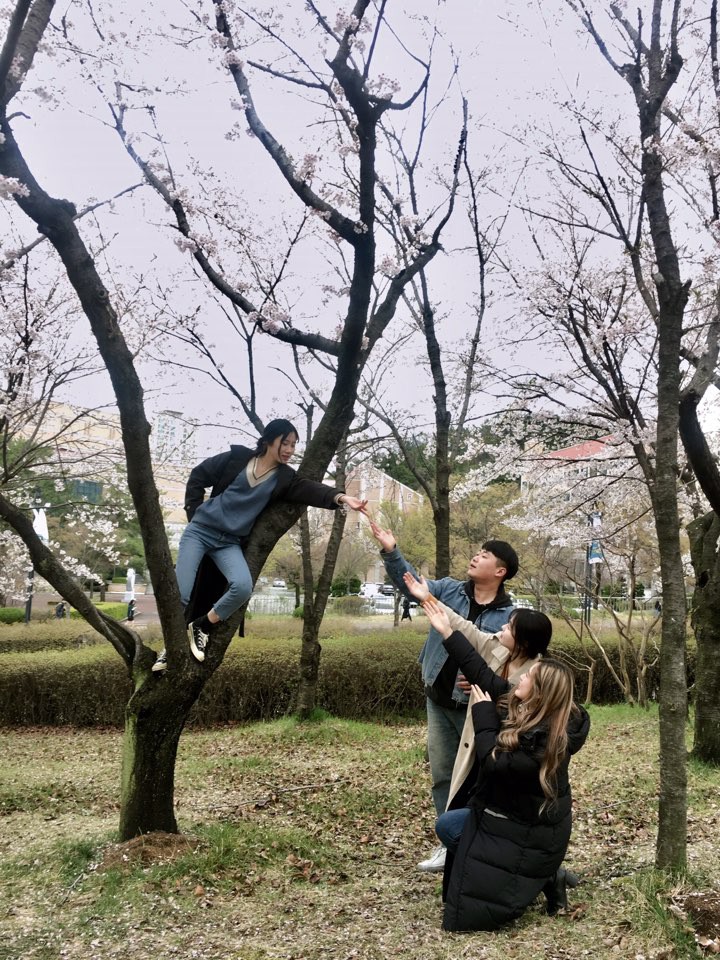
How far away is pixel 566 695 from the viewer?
250 cm

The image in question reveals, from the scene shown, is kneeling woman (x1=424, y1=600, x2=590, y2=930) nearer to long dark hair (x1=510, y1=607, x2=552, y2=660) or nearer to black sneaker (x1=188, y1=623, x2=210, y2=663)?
long dark hair (x1=510, y1=607, x2=552, y2=660)

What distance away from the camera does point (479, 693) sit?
272cm

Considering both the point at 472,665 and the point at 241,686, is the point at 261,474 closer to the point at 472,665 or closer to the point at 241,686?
the point at 472,665

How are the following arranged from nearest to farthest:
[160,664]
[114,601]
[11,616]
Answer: [160,664] → [11,616] → [114,601]

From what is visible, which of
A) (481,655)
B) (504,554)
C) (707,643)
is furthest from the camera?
(707,643)

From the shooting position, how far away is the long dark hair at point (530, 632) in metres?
2.74

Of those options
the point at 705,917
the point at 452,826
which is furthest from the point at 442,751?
the point at 705,917

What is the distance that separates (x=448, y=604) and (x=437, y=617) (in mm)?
482

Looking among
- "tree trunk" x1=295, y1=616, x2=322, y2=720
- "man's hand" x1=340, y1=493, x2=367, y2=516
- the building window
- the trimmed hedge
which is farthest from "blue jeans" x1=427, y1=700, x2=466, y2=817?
the building window

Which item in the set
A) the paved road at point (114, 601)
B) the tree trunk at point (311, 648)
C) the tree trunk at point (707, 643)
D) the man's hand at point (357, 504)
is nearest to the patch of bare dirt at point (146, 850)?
the man's hand at point (357, 504)

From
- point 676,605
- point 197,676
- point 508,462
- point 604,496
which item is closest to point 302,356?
point 508,462

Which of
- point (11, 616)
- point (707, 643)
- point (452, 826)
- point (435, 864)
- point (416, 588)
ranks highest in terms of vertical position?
point (416, 588)

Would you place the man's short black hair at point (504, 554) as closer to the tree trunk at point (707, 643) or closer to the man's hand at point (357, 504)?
the man's hand at point (357, 504)

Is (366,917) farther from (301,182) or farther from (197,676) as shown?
(301,182)
